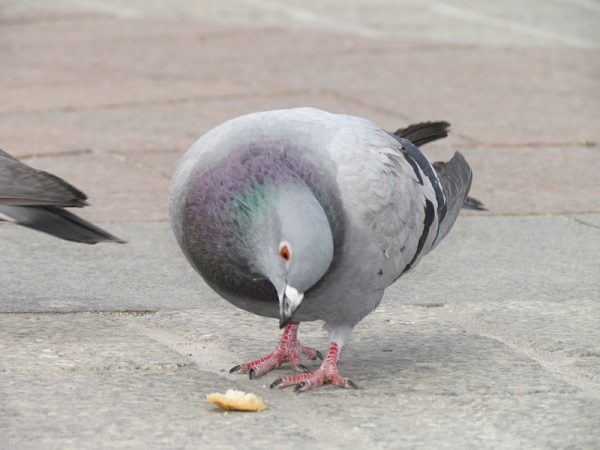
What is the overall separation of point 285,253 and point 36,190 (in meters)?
1.59

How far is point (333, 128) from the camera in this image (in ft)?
11.6

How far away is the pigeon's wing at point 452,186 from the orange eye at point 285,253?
→ 120 cm

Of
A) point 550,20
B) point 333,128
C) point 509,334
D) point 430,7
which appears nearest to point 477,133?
point 509,334

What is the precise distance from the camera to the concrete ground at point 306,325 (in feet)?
10.8

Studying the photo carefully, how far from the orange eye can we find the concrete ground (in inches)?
20.5

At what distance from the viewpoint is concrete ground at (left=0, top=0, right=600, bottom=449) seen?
328 cm

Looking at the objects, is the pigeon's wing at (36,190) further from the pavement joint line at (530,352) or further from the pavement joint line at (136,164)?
the pavement joint line at (136,164)

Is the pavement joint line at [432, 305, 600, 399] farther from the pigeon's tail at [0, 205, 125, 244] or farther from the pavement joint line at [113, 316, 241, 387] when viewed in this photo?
the pigeon's tail at [0, 205, 125, 244]

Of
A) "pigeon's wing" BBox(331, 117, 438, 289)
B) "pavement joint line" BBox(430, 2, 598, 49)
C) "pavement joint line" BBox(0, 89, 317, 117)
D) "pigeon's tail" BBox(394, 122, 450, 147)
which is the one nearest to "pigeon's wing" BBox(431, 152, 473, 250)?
"pigeon's tail" BBox(394, 122, 450, 147)

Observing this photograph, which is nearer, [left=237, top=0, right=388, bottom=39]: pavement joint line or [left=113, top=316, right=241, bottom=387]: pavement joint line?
[left=113, top=316, right=241, bottom=387]: pavement joint line

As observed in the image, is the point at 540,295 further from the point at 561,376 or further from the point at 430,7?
the point at 430,7

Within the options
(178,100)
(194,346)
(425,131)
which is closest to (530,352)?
(425,131)

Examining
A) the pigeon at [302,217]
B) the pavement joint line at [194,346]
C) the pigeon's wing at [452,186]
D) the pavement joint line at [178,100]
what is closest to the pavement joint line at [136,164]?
the pavement joint line at [178,100]

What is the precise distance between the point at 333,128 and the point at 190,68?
6992 millimetres
